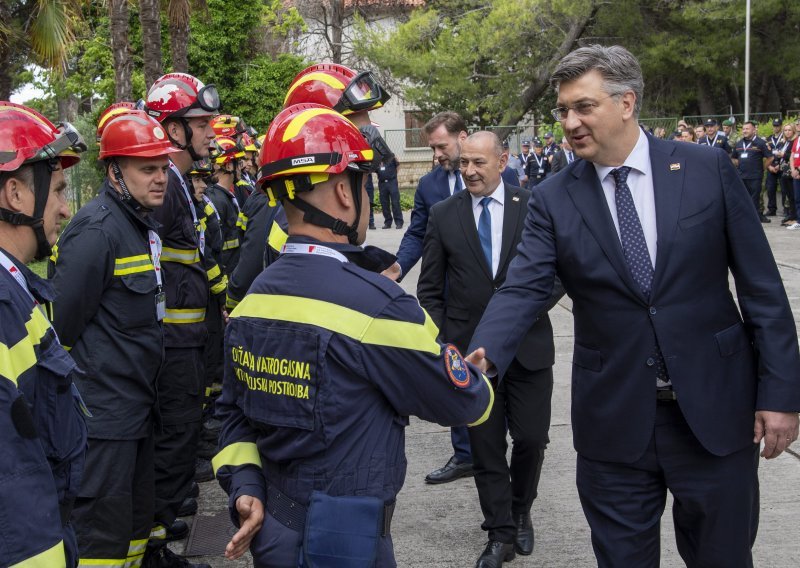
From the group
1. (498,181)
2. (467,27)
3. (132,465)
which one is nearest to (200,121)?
(498,181)

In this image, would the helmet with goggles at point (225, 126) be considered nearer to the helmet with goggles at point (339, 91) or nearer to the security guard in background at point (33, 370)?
the helmet with goggles at point (339, 91)

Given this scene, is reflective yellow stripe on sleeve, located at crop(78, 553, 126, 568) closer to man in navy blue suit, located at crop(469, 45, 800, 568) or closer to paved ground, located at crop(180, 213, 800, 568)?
paved ground, located at crop(180, 213, 800, 568)

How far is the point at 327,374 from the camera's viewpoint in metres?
2.59

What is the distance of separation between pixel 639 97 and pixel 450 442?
3973 millimetres

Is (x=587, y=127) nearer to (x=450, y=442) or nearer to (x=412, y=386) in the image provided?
(x=412, y=386)

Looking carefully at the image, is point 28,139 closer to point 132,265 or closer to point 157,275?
point 132,265

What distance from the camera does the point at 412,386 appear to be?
2637 mm

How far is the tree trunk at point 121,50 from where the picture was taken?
13.4 meters

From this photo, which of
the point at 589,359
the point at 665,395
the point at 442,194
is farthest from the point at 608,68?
the point at 442,194

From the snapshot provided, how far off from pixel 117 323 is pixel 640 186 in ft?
7.89

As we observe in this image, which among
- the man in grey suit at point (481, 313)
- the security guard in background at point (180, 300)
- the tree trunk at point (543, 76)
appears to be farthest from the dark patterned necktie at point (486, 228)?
the tree trunk at point (543, 76)

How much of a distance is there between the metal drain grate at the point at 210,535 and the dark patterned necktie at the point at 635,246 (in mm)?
2754

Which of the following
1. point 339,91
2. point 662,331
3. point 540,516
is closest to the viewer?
point 662,331

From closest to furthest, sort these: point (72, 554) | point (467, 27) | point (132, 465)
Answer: point (72, 554) < point (132, 465) < point (467, 27)
